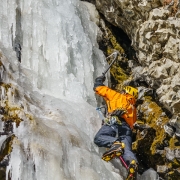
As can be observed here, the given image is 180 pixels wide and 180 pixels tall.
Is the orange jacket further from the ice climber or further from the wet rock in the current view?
the wet rock

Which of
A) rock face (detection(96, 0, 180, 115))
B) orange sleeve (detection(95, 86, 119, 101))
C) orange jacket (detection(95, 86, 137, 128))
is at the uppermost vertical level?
rock face (detection(96, 0, 180, 115))

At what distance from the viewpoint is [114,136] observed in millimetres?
6230

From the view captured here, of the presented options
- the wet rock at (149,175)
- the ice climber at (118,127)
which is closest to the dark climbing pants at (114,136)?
the ice climber at (118,127)

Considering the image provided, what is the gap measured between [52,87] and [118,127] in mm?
1700

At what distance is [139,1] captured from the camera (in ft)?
26.3

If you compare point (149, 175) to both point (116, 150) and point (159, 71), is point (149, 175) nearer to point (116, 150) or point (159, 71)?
point (116, 150)

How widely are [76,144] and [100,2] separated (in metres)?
4.66

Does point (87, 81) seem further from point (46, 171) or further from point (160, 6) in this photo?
point (46, 171)

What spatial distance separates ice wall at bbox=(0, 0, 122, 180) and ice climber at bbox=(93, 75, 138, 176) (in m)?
0.27

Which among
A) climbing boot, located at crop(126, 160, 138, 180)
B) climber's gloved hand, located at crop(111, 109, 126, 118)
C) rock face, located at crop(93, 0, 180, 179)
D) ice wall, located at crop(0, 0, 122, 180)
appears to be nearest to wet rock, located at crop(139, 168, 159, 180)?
rock face, located at crop(93, 0, 180, 179)

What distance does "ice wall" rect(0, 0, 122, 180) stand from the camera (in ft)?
17.0

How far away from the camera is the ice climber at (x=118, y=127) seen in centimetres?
568

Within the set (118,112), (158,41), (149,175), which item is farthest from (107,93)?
(158,41)

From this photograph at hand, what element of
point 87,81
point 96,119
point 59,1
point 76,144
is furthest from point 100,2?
point 76,144
